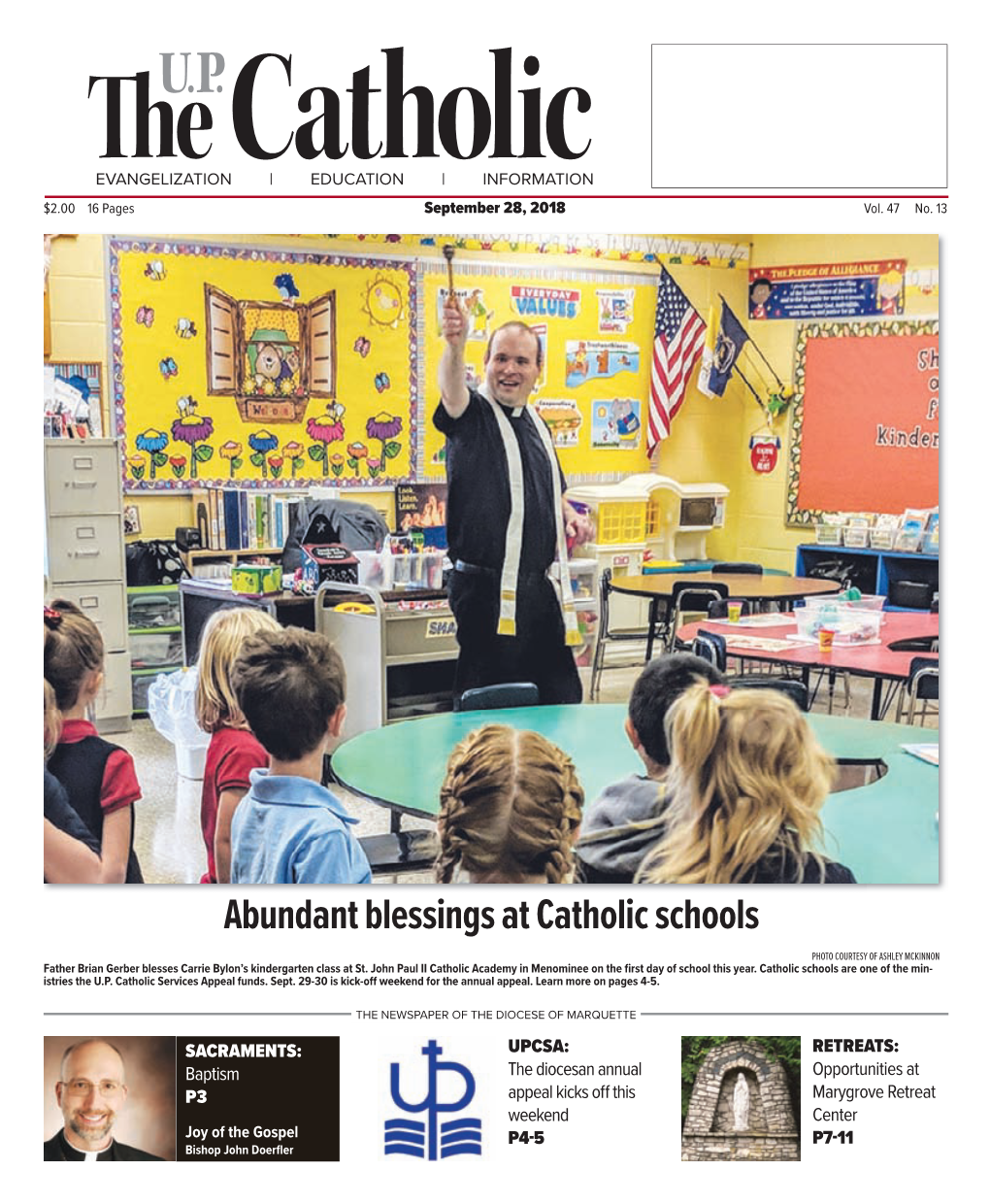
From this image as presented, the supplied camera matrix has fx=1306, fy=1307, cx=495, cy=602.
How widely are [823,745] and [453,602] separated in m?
0.97

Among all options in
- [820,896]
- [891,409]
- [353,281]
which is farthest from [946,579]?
[353,281]

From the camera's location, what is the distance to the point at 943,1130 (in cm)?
308

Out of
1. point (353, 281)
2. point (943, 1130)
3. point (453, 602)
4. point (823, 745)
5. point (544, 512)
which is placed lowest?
point (943, 1130)

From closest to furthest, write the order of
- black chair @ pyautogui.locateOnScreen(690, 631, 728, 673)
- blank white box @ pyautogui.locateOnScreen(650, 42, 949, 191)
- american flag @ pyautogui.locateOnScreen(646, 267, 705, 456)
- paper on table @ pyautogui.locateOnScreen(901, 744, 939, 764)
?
blank white box @ pyautogui.locateOnScreen(650, 42, 949, 191) → paper on table @ pyautogui.locateOnScreen(901, 744, 939, 764) → black chair @ pyautogui.locateOnScreen(690, 631, 728, 673) → american flag @ pyautogui.locateOnScreen(646, 267, 705, 456)

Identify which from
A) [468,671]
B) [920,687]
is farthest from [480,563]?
[920,687]

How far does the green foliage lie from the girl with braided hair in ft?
1.61

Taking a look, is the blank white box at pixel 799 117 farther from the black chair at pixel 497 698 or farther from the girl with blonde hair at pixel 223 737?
the girl with blonde hair at pixel 223 737

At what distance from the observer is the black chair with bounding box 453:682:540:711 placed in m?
3.21

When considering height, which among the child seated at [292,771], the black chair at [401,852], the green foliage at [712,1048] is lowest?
the green foliage at [712,1048]

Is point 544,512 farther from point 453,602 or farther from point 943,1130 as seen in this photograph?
point 943,1130

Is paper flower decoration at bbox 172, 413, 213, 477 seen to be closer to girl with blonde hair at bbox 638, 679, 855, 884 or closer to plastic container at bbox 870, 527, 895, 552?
girl with blonde hair at bbox 638, 679, 855, 884

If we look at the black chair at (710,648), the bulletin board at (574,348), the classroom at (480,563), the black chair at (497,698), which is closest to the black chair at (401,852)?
the classroom at (480,563)

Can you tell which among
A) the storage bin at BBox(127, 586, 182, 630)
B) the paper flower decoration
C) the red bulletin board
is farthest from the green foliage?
the paper flower decoration

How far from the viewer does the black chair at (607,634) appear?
321cm
